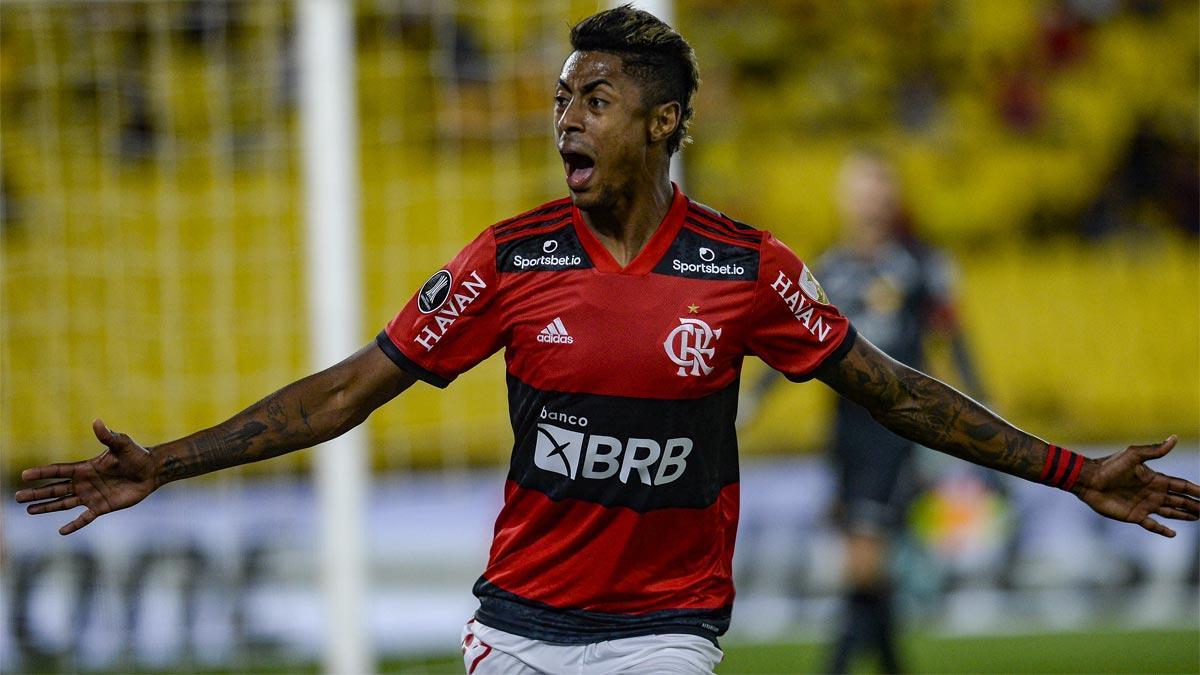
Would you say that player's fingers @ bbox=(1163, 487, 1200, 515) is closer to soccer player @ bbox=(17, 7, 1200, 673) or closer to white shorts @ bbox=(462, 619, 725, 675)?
soccer player @ bbox=(17, 7, 1200, 673)

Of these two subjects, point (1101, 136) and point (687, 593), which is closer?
point (687, 593)

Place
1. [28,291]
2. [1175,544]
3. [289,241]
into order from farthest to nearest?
[289,241], [28,291], [1175,544]

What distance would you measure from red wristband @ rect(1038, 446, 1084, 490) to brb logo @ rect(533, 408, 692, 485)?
780 mm

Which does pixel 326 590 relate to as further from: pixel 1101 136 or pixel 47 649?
pixel 1101 136

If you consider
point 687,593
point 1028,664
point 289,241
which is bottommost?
point 1028,664

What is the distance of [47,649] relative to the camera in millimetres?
7758

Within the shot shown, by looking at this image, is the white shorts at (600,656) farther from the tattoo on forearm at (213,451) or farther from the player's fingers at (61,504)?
the player's fingers at (61,504)

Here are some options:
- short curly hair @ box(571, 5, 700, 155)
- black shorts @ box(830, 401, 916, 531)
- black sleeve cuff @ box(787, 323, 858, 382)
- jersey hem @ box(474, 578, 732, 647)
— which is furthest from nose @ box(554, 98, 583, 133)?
black shorts @ box(830, 401, 916, 531)

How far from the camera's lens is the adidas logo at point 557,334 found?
10.6ft

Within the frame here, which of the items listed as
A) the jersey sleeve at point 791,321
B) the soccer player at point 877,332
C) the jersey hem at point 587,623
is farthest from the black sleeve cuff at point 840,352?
the soccer player at point 877,332

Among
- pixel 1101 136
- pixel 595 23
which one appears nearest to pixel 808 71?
pixel 1101 136

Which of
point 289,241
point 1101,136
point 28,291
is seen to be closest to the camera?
point 28,291

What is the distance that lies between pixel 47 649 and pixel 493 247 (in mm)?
5318

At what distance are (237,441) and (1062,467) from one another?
173 centimetres
